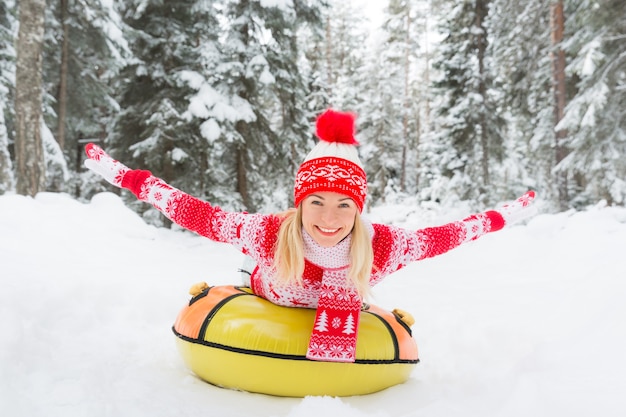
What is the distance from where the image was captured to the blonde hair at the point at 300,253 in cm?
255

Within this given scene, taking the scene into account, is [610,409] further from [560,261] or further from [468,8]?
[468,8]

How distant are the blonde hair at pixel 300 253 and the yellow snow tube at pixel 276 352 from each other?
288 millimetres

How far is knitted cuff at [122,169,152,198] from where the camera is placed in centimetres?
285

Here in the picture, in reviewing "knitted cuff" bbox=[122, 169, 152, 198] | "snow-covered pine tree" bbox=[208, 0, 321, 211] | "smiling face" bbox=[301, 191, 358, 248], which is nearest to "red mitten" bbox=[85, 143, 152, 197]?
"knitted cuff" bbox=[122, 169, 152, 198]

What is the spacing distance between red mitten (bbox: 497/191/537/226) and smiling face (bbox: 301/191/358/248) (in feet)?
4.53

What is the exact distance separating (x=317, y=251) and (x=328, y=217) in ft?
0.82

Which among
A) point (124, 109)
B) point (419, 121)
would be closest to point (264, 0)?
point (124, 109)

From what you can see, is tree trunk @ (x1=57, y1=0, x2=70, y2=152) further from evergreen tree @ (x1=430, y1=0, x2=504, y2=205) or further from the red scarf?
the red scarf

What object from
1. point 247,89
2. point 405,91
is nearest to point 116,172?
point 247,89

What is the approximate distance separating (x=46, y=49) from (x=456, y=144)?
1220 cm

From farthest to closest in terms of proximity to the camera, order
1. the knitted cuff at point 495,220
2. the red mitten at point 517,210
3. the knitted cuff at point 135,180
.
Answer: the red mitten at point 517,210, the knitted cuff at point 495,220, the knitted cuff at point 135,180

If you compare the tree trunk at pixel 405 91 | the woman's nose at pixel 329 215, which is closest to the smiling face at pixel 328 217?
the woman's nose at pixel 329 215

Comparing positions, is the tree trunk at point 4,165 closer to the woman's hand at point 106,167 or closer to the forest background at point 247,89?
the forest background at point 247,89

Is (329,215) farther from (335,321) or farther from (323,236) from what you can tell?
(335,321)
